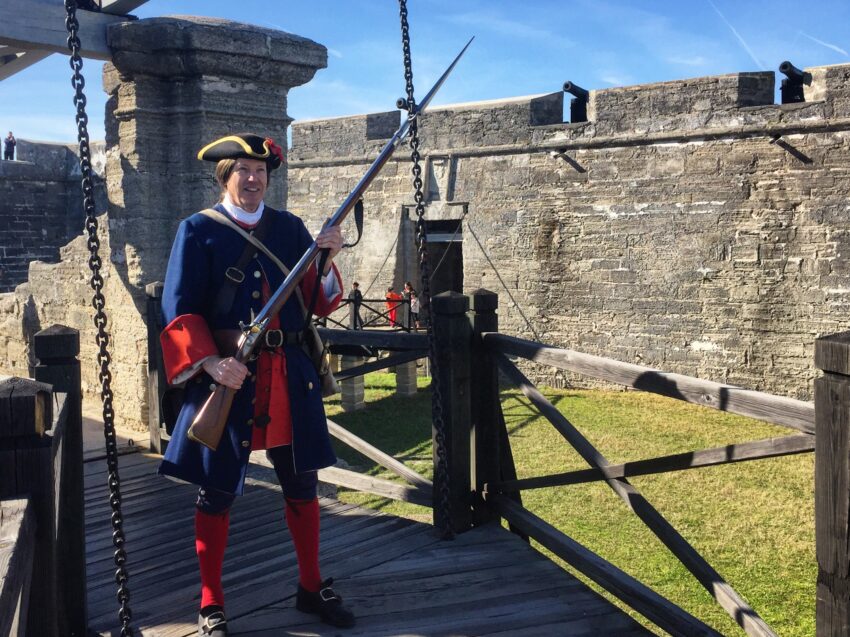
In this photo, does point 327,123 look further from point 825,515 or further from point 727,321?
point 825,515

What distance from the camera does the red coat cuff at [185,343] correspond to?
2.75 metres

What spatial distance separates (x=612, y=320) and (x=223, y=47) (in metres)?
8.40

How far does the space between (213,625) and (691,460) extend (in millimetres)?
1598

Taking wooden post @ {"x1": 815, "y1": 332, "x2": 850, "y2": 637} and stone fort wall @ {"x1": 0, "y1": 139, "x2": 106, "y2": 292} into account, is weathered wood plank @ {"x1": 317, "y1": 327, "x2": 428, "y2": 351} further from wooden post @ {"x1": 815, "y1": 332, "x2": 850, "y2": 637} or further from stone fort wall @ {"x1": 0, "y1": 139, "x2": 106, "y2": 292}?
stone fort wall @ {"x1": 0, "y1": 139, "x2": 106, "y2": 292}

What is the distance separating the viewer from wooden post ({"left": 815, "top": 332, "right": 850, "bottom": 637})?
1.95 meters

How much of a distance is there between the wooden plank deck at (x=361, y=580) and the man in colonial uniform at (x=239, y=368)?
15cm

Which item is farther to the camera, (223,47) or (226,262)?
(223,47)

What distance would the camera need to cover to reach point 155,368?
17.5ft

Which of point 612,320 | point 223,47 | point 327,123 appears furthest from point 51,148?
point 223,47

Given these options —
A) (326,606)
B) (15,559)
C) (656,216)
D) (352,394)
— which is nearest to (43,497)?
(15,559)

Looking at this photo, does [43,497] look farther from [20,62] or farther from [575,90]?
[575,90]

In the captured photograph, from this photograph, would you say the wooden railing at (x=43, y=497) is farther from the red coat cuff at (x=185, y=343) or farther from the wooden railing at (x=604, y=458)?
the wooden railing at (x=604, y=458)

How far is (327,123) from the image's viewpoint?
16.3 m

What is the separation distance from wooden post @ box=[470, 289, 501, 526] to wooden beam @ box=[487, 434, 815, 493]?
77mm
